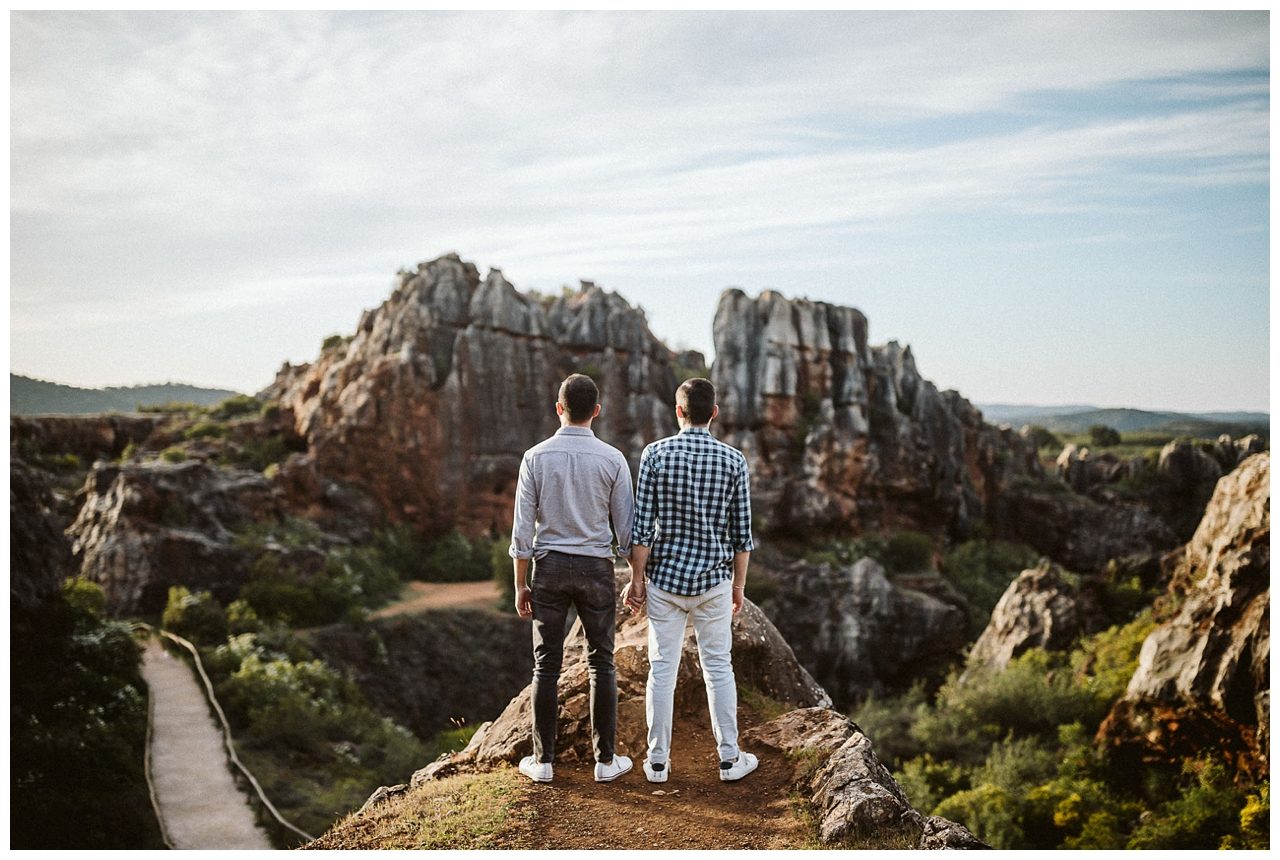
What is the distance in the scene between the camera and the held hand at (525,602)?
18.2 feet

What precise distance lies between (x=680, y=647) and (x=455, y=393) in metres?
32.2

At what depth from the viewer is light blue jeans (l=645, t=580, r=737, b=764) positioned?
18.2 ft

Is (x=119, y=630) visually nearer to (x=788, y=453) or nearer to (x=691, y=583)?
(x=691, y=583)

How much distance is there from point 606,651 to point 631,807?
2.80 feet

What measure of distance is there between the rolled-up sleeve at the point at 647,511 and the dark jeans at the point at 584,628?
23cm

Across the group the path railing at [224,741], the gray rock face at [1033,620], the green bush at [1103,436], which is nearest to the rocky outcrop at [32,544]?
the path railing at [224,741]

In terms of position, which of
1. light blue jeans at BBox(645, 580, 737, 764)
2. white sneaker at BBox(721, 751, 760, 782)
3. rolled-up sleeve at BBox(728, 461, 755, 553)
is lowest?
white sneaker at BBox(721, 751, 760, 782)

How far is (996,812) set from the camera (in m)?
12.7

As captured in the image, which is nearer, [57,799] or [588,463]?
[588,463]

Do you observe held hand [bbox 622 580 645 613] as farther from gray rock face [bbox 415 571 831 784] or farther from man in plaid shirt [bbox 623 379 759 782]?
gray rock face [bbox 415 571 831 784]

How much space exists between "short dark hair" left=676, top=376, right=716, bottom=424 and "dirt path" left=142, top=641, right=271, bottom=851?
8.99 metres

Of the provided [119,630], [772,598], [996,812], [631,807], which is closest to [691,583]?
[631,807]

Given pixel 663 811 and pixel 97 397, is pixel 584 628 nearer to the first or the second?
pixel 663 811

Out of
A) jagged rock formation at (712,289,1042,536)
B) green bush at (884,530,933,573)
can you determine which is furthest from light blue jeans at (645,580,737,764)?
green bush at (884,530,933,573)
